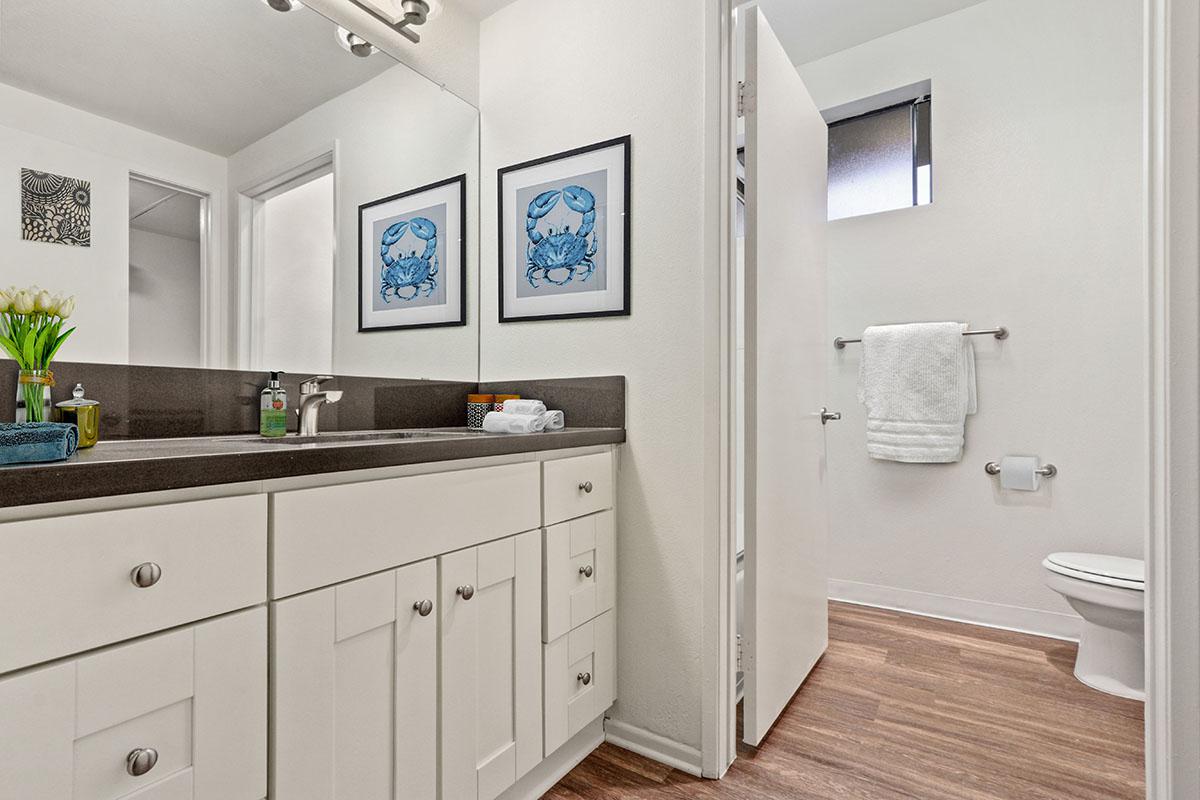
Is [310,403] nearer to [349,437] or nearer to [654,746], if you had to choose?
[349,437]

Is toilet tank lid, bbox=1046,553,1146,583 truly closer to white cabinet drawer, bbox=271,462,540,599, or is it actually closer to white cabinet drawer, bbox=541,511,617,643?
white cabinet drawer, bbox=541,511,617,643

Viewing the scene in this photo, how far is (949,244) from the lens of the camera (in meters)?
2.60

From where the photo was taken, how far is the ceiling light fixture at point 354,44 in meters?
1.65

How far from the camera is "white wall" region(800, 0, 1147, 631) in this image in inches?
89.5

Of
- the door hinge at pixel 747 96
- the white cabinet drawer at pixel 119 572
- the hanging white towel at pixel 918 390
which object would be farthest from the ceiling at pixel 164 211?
the hanging white towel at pixel 918 390

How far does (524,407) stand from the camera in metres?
1.69

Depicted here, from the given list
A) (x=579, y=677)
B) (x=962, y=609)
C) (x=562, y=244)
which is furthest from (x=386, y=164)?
(x=962, y=609)

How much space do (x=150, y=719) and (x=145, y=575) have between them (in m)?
0.19

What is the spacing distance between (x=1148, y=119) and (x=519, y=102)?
1.56m

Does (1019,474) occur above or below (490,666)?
above

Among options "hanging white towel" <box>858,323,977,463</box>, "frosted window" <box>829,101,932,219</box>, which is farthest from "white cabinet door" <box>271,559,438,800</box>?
"frosted window" <box>829,101,932,219</box>

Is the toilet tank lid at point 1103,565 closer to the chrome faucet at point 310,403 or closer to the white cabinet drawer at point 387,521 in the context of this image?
the white cabinet drawer at point 387,521

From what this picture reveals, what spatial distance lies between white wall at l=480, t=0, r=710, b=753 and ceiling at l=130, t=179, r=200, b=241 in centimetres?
92

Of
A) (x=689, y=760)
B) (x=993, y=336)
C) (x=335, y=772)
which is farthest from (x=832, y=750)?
(x=993, y=336)
